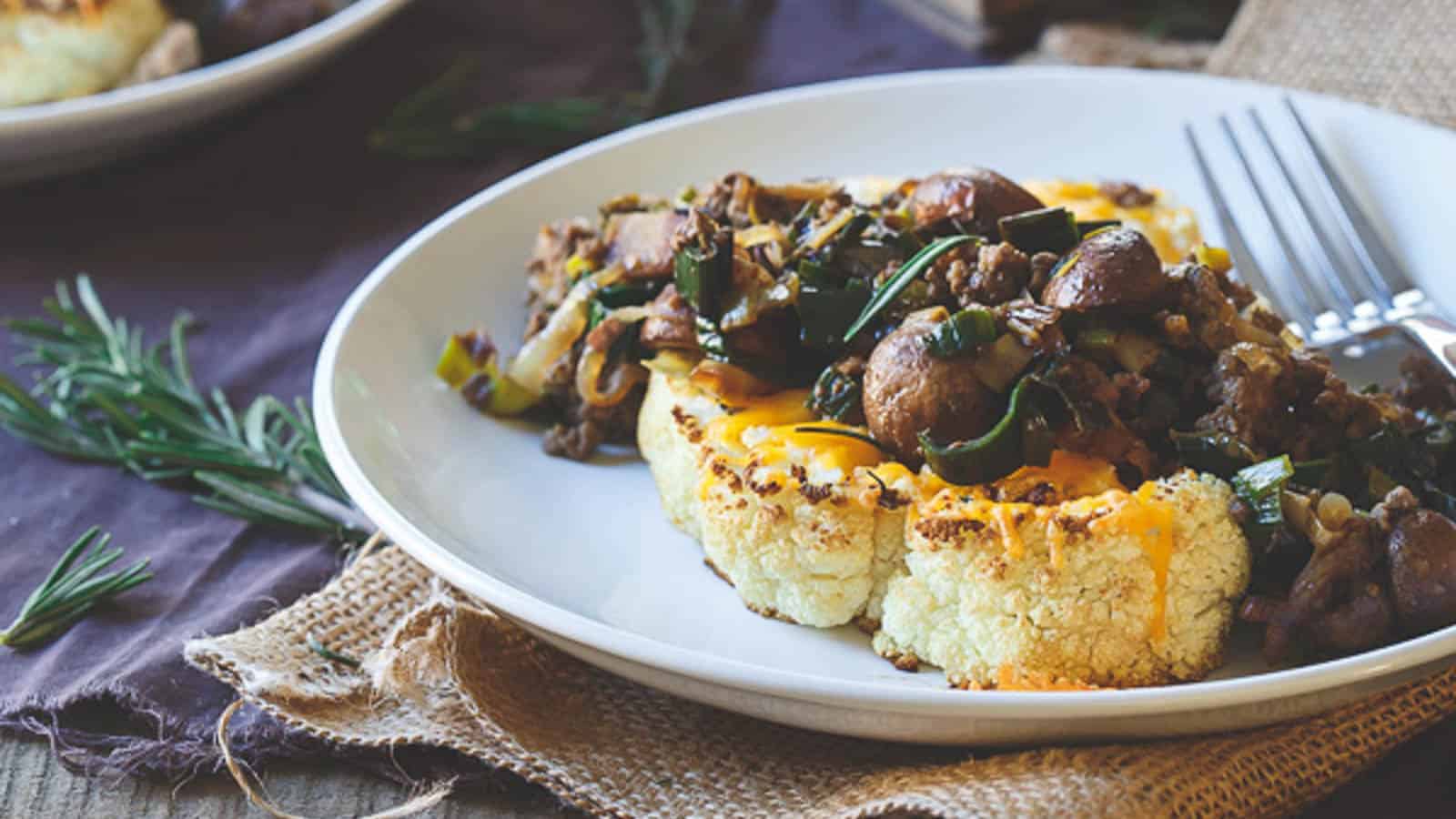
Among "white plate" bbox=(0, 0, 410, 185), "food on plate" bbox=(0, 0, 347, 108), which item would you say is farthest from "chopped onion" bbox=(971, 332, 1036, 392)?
"food on plate" bbox=(0, 0, 347, 108)

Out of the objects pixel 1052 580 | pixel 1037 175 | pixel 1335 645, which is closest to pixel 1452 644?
pixel 1335 645

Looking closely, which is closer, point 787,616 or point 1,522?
point 787,616

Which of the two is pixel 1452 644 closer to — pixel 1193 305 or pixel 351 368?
pixel 1193 305

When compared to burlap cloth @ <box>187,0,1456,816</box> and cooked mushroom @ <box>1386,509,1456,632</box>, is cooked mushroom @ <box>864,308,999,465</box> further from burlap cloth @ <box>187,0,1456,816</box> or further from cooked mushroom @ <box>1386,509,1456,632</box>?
cooked mushroom @ <box>1386,509,1456,632</box>

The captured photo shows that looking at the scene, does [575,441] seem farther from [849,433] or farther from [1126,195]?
[1126,195]

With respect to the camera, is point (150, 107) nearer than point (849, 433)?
No

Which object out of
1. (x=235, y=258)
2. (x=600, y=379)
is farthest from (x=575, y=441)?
(x=235, y=258)
